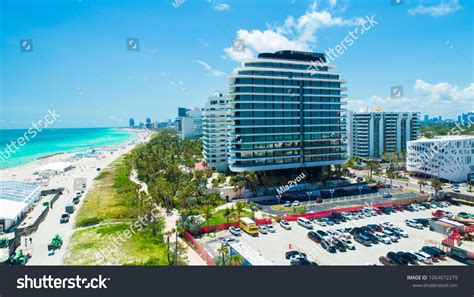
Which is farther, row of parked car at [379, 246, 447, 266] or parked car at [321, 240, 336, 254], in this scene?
parked car at [321, 240, 336, 254]

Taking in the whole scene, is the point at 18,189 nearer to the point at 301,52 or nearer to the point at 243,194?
the point at 243,194

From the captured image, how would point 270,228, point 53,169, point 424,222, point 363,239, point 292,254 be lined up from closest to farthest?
point 292,254
point 363,239
point 270,228
point 424,222
point 53,169

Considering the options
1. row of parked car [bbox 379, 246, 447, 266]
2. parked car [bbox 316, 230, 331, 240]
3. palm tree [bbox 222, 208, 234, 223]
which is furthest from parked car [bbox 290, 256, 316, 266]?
palm tree [bbox 222, 208, 234, 223]

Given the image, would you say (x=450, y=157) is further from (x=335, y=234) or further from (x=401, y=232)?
(x=335, y=234)

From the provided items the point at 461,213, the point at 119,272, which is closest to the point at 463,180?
the point at 461,213

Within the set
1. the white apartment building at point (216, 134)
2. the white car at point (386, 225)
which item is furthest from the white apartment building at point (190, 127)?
the white car at point (386, 225)

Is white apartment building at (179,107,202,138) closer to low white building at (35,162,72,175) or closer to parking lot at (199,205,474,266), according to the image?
low white building at (35,162,72,175)

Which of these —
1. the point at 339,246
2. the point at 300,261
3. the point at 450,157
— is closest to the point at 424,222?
the point at 339,246
